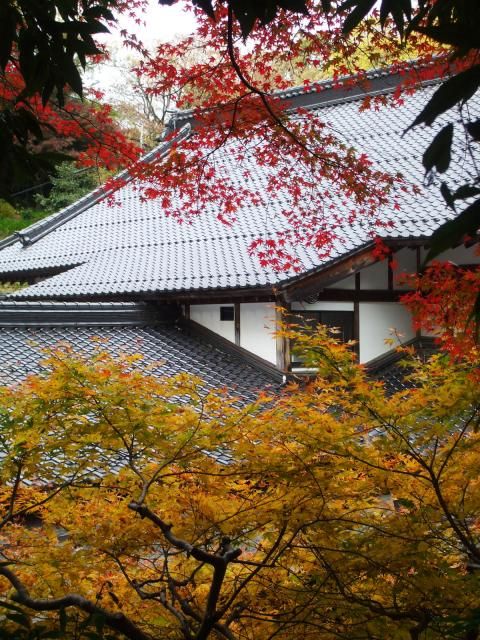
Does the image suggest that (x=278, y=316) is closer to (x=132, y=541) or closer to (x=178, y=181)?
(x=178, y=181)

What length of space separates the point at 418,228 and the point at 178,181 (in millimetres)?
4992

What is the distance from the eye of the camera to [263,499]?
3.34m

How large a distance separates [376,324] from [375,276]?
706 mm

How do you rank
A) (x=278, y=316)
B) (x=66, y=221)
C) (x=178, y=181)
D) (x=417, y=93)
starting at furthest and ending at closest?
(x=66, y=221) → (x=417, y=93) → (x=278, y=316) → (x=178, y=181)

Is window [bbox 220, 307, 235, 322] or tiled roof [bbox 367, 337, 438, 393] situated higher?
window [bbox 220, 307, 235, 322]

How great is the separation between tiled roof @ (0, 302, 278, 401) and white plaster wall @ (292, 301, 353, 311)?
1.08 m

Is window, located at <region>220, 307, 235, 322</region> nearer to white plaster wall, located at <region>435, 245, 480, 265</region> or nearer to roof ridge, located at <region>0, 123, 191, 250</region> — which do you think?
white plaster wall, located at <region>435, 245, 480, 265</region>

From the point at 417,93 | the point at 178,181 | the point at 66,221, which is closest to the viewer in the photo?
the point at 178,181

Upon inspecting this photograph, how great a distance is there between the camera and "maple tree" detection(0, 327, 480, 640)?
310 cm

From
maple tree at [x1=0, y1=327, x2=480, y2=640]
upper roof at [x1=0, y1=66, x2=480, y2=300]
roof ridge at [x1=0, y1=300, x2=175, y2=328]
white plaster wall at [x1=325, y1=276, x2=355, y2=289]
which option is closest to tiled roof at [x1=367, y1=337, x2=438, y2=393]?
white plaster wall at [x1=325, y1=276, x2=355, y2=289]

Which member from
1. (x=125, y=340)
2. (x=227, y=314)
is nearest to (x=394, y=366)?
(x=227, y=314)

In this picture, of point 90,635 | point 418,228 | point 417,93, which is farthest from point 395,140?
point 90,635

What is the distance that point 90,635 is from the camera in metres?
2.07

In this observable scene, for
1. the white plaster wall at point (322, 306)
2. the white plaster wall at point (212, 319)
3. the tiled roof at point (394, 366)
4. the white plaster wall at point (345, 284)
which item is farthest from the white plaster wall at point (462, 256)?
the white plaster wall at point (212, 319)
